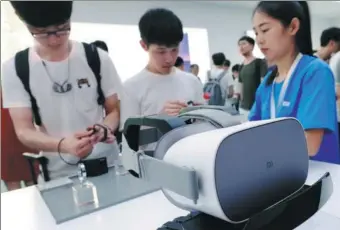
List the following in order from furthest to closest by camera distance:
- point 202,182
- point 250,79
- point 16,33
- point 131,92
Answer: point 250,79, point 16,33, point 131,92, point 202,182

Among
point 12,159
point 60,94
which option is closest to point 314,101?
point 60,94

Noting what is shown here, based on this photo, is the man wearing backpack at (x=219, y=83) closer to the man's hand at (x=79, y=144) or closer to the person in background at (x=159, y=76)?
the person in background at (x=159, y=76)

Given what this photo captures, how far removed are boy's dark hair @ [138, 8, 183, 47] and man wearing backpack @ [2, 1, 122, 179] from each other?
0.17 m

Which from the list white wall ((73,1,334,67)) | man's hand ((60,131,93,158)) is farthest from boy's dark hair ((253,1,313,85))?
white wall ((73,1,334,67))

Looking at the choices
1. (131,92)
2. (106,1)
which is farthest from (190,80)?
(106,1)

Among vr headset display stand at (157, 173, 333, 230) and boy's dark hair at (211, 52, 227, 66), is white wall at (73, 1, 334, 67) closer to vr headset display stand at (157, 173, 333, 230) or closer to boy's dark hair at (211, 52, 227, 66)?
boy's dark hair at (211, 52, 227, 66)

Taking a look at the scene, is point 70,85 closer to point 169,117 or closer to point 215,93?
point 169,117

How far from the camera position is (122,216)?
1.97 feet

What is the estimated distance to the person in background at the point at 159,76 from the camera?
927mm

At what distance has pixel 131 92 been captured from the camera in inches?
39.4

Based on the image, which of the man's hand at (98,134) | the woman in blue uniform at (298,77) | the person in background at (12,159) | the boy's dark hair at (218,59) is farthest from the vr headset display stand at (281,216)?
the boy's dark hair at (218,59)

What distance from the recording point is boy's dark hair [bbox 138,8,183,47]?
0.92 m

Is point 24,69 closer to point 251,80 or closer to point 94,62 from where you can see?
point 94,62

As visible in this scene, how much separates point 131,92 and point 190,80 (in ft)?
0.74
